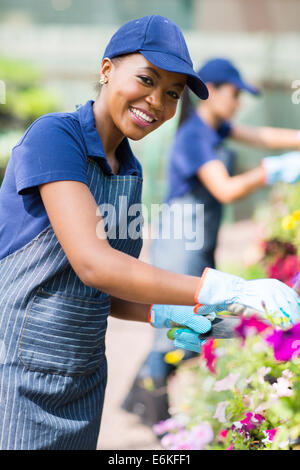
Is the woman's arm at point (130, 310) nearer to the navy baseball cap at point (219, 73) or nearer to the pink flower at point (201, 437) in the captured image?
the pink flower at point (201, 437)

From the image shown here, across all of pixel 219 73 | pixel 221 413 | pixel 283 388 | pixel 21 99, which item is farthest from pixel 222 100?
pixel 21 99

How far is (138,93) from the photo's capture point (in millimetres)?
1375

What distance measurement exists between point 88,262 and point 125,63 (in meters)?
0.51

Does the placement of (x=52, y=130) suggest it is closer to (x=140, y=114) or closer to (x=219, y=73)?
(x=140, y=114)

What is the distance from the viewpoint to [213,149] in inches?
115

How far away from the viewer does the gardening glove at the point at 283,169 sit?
103 inches

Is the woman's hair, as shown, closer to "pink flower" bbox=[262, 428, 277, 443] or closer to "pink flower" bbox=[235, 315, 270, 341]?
"pink flower" bbox=[235, 315, 270, 341]

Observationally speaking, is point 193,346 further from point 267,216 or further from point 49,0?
point 49,0

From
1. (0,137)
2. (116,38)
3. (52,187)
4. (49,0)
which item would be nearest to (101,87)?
(116,38)

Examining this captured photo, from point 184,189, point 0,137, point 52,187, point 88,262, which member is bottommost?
point 0,137

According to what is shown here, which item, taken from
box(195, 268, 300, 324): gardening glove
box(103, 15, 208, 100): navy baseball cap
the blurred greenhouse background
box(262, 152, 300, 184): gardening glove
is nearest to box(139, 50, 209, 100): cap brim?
box(103, 15, 208, 100): navy baseball cap

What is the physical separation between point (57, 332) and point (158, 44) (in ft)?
2.42

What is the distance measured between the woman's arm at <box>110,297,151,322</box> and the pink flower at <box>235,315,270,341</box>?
1.32ft

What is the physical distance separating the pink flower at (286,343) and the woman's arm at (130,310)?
0.50m
